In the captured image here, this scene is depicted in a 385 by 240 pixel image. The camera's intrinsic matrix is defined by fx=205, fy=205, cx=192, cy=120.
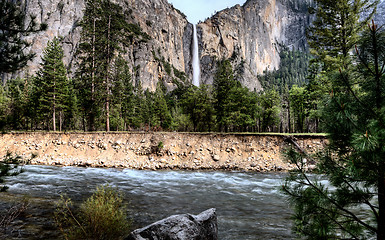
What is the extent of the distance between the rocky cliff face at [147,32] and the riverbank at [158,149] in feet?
258

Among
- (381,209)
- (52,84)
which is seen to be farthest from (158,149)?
(52,84)

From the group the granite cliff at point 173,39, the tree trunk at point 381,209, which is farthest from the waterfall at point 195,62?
the tree trunk at point 381,209

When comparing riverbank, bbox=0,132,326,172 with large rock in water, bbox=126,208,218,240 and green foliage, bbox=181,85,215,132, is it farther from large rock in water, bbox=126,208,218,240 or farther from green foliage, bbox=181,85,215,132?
large rock in water, bbox=126,208,218,240

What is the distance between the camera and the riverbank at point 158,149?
2019cm

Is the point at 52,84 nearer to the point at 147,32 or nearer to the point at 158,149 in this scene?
the point at 158,149

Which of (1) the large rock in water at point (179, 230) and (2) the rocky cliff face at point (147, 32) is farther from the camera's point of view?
(2) the rocky cliff face at point (147, 32)

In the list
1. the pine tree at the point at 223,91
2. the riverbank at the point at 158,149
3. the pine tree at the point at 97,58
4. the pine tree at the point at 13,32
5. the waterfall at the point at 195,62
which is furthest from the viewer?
the waterfall at the point at 195,62

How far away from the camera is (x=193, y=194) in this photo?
1164 centimetres

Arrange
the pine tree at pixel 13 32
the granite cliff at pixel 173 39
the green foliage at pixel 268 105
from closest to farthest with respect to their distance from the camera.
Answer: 1. the pine tree at pixel 13 32
2. the green foliage at pixel 268 105
3. the granite cliff at pixel 173 39

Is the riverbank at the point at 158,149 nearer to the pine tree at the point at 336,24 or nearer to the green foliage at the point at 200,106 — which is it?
the pine tree at the point at 336,24

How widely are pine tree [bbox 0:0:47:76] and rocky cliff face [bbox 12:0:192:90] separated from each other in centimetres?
9417

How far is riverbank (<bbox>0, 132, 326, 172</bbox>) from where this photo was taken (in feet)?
66.2

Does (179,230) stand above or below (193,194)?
above

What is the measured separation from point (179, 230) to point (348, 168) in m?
3.40
